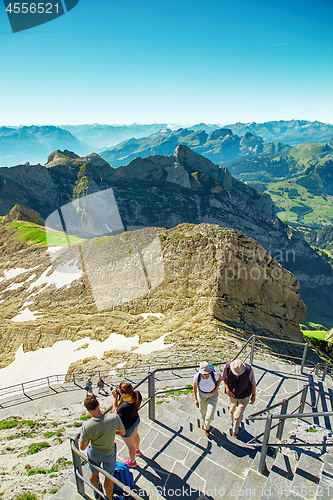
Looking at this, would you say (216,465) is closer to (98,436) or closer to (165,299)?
(98,436)

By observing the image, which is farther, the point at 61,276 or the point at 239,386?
the point at 61,276

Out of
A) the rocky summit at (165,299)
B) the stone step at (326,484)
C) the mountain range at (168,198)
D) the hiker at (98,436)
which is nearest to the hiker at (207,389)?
the hiker at (98,436)

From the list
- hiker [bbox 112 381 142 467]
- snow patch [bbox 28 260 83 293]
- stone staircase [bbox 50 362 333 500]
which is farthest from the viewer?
snow patch [bbox 28 260 83 293]

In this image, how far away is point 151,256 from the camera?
24672 mm

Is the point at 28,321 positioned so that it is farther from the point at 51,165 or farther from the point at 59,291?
the point at 51,165

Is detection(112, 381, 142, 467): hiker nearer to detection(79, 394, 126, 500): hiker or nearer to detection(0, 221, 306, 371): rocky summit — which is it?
detection(79, 394, 126, 500): hiker

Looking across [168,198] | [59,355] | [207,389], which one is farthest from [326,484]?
[168,198]

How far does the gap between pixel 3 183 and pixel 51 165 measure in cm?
3634

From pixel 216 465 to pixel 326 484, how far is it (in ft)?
6.45

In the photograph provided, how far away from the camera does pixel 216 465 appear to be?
18.1 feet

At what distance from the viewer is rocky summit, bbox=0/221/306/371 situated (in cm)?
1816

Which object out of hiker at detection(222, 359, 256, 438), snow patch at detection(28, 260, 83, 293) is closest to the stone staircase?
hiker at detection(222, 359, 256, 438)

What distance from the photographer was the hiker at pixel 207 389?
6387 mm

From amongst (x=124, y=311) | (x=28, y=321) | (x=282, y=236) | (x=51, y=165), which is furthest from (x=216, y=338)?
(x=282, y=236)
